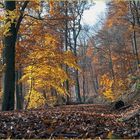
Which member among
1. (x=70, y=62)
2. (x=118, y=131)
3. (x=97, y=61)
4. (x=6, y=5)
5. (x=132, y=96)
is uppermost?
(x=97, y=61)

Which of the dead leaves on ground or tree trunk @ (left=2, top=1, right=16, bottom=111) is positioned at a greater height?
tree trunk @ (left=2, top=1, right=16, bottom=111)

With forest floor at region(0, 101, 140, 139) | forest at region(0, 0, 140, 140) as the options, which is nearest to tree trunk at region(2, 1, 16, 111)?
forest at region(0, 0, 140, 140)

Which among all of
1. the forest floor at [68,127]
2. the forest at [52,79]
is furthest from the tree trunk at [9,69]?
the forest floor at [68,127]

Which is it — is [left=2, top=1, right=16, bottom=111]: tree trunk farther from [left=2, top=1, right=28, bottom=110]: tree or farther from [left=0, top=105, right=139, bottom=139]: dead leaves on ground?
[left=0, top=105, right=139, bottom=139]: dead leaves on ground

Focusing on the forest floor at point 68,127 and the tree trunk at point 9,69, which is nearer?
the forest floor at point 68,127

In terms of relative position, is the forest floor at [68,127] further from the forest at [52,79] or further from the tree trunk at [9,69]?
the tree trunk at [9,69]

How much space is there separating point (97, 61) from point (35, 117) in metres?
49.3

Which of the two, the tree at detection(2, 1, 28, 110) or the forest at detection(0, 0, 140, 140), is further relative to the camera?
the tree at detection(2, 1, 28, 110)

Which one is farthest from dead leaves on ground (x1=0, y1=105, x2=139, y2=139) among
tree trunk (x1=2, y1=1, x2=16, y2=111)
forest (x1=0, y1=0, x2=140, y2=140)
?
tree trunk (x1=2, y1=1, x2=16, y2=111)

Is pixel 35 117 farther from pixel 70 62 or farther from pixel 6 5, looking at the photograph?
pixel 70 62

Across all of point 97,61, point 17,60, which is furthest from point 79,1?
point 97,61

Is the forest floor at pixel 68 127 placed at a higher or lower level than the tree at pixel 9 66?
lower

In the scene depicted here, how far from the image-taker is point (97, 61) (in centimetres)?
5894

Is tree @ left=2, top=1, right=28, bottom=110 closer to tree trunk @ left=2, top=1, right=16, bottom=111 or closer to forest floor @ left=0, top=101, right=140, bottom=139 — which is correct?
tree trunk @ left=2, top=1, right=16, bottom=111
